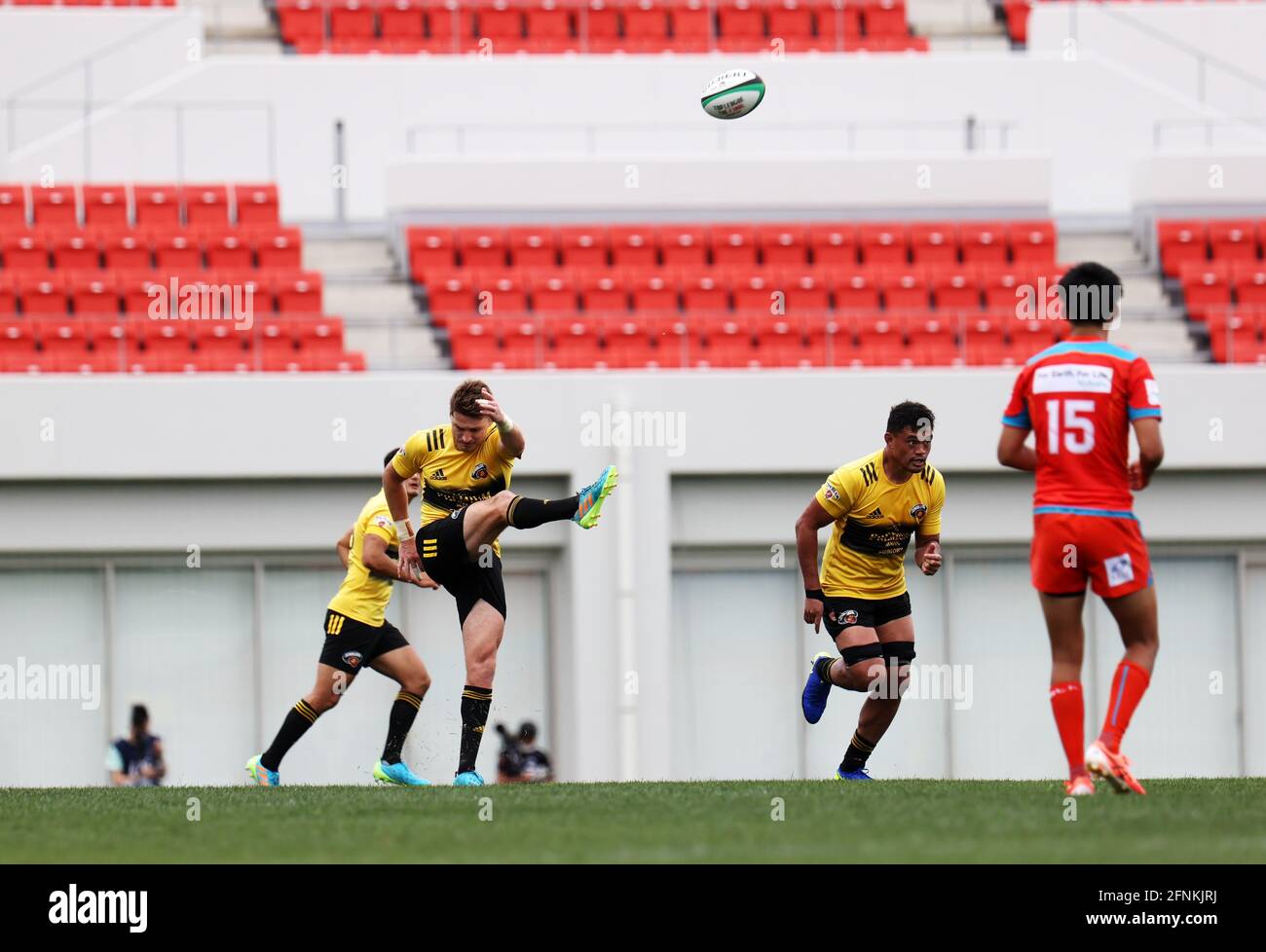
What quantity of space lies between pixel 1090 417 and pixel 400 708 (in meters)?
4.80

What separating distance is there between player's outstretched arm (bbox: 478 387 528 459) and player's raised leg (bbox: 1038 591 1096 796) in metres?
2.87

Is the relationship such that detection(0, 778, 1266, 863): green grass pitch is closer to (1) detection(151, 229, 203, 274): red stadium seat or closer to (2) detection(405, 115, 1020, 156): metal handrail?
(1) detection(151, 229, 203, 274): red stadium seat

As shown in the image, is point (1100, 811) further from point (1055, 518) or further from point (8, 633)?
point (8, 633)

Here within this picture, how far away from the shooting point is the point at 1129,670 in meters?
7.31

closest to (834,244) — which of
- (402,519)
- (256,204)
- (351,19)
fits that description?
(256,204)

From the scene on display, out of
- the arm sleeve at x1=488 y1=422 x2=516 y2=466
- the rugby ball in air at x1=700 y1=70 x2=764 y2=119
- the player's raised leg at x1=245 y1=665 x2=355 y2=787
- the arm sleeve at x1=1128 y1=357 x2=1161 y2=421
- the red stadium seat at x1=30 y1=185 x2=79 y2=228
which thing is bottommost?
the player's raised leg at x1=245 y1=665 x2=355 y2=787

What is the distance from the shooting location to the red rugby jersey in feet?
23.7

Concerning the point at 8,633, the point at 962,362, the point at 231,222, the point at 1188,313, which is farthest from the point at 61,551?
the point at 1188,313

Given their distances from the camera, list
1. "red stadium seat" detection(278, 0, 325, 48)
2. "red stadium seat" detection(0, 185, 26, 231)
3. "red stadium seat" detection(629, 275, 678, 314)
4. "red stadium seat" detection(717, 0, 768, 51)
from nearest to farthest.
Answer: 1. "red stadium seat" detection(629, 275, 678, 314)
2. "red stadium seat" detection(0, 185, 26, 231)
3. "red stadium seat" detection(278, 0, 325, 48)
4. "red stadium seat" detection(717, 0, 768, 51)

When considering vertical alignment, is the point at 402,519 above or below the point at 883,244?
below

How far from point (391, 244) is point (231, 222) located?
1.85 m

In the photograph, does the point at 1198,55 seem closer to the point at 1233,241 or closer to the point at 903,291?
the point at 1233,241

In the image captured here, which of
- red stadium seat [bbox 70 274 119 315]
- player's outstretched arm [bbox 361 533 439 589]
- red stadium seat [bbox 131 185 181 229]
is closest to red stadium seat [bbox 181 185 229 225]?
red stadium seat [bbox 131 185 181 229]

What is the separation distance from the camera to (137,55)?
24422 millimetres
